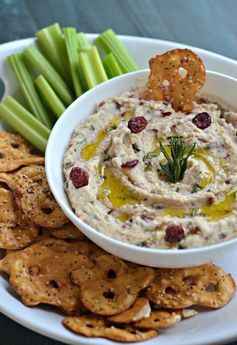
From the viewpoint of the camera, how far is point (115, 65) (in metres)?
3.45

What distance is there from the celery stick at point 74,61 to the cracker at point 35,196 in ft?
1.86

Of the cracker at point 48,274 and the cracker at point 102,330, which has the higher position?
the cracker at point 48,274

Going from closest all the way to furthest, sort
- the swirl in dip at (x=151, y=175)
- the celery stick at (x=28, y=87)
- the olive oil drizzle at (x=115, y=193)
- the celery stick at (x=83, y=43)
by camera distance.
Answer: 1. the swirl in dip at (x=151, y=175)
2. the olive oil drizzle at (x=115, y=193)
3. the celery stick at (x=28, y=87)
4. the celery stick at (x=83, y=43)

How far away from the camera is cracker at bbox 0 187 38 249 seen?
2.77 m

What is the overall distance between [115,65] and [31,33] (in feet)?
3.00

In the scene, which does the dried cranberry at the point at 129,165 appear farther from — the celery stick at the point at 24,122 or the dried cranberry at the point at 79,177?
the celery stick at the point at 24,122

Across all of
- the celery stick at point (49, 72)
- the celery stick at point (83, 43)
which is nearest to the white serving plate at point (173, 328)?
the celery stick at point (49, 72)

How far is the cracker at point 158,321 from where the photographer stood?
2.44 m

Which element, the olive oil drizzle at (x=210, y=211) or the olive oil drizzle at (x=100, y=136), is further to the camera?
the olive oil drizzle at (x=100, y=136)

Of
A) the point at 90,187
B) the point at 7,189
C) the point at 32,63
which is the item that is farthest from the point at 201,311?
the point at 32,63

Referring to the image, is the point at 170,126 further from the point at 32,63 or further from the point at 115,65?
the point at 32,63

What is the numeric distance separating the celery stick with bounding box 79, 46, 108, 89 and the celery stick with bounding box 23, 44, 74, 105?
17 cm

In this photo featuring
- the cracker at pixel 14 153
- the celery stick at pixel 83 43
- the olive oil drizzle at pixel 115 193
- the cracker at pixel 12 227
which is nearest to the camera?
the olive oil drizzle at pixel 115 193

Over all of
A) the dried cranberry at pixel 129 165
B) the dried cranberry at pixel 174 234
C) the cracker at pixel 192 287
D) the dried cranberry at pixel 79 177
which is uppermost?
the dried cranberry at pixel 79 177
